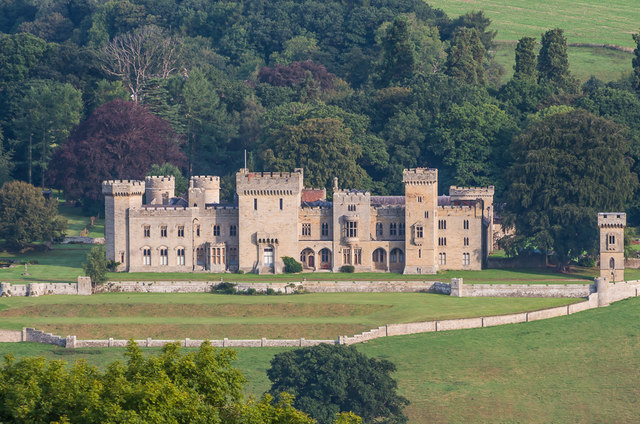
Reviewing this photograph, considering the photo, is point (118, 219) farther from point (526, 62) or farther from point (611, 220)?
point (526, 62)

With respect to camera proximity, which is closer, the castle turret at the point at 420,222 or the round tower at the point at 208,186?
the castle turret at the point at 420,222

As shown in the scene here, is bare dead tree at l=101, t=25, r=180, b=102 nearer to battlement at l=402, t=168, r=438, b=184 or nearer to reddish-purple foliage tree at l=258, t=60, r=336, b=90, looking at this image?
reddish-purple foliage tree at l=258, t=60, r=336, b=90

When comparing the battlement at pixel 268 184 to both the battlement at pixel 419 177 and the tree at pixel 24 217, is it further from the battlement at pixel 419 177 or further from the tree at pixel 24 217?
the tree at pixel 24 217

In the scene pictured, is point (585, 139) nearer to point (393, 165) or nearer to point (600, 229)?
point (600, 229)

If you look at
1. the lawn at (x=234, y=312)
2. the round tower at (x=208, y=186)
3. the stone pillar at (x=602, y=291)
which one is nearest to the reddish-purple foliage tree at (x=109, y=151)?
the round tower at (x=208, y=186)

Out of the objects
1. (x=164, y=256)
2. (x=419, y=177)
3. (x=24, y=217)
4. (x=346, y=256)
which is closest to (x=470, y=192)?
(x=419, y=177)

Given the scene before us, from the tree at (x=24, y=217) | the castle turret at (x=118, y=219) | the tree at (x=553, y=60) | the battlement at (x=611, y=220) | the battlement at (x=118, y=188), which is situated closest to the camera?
the battlement at (x=611, y=220)
